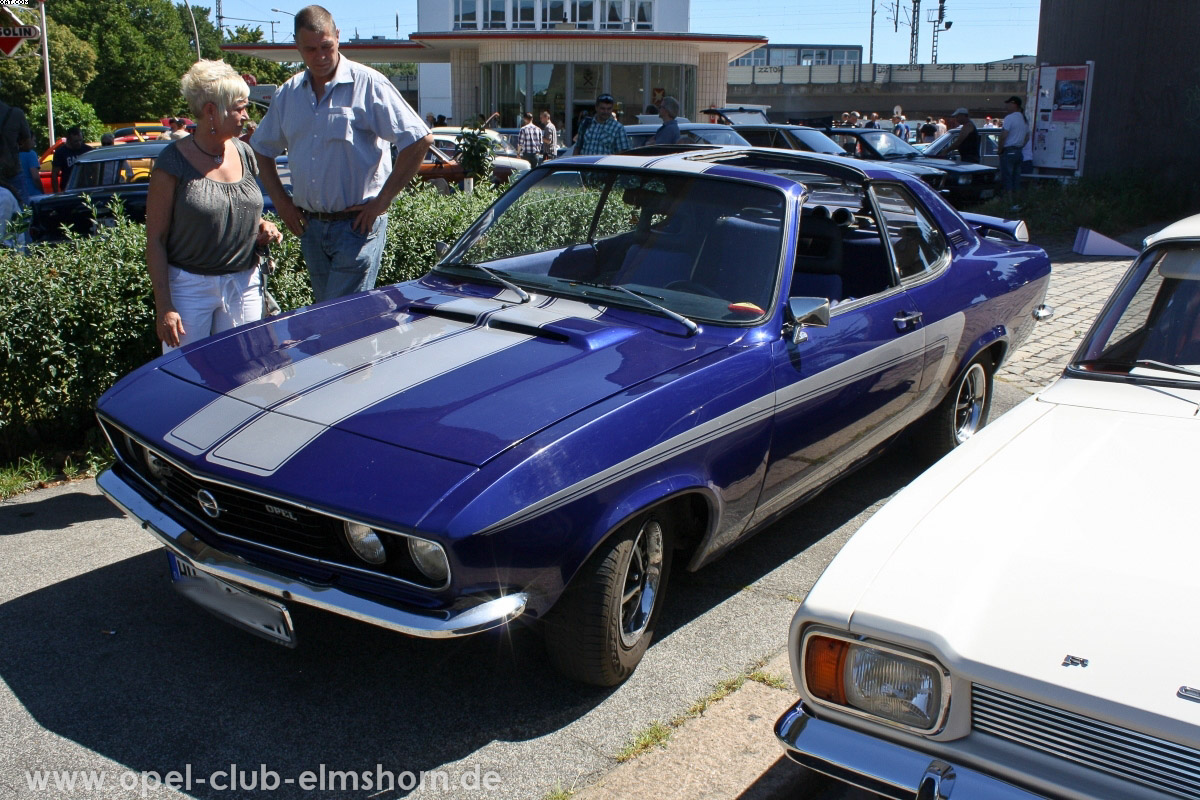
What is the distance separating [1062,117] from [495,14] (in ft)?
96.4

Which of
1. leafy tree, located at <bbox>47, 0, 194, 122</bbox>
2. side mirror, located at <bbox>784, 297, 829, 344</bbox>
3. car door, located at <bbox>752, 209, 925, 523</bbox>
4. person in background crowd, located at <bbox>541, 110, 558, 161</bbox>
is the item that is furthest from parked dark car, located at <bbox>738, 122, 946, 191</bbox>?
leafy tree, located at <bbox>47, 0, 194, 122</bbox>

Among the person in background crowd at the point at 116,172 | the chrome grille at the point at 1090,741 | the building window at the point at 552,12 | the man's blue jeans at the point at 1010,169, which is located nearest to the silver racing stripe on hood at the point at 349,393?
the chrome grille at the point at 1090,741

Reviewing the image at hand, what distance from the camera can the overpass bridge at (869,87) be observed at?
209ft

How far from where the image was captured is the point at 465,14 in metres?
42.8

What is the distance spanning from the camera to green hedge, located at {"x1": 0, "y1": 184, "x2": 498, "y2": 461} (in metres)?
4.71

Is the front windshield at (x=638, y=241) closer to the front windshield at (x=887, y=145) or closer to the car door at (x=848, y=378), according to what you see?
the car door at (x=848, y=378)

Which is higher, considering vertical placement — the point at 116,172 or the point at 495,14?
the point at 495,14

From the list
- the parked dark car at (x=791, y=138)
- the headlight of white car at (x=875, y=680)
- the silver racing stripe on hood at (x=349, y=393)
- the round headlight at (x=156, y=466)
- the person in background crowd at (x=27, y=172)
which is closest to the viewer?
the headlight of white car at (x=875, y=680)

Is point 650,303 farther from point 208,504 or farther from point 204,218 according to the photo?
point 204,218

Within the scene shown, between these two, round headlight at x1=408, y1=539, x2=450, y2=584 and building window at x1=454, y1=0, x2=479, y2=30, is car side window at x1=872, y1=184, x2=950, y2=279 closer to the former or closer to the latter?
round headlight at x1=408, y1=539, x2=450, y2=584

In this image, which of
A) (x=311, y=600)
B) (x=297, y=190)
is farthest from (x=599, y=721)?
(x=297, y=190)

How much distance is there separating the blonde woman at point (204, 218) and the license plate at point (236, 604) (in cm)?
135

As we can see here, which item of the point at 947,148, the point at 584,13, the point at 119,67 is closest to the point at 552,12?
the point at 584,13

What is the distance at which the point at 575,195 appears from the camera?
172 inches
